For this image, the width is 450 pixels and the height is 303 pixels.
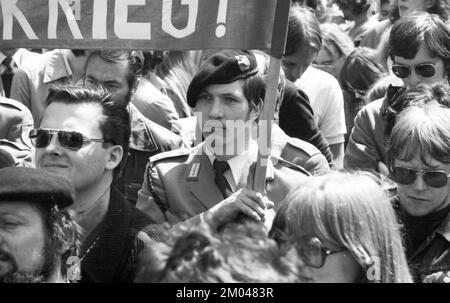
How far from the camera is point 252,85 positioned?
4910 millimetres

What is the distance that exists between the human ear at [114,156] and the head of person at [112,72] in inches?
37.9

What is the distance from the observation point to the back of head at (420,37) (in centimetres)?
542

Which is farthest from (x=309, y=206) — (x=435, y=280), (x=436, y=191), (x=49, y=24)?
(x=49, y=24)

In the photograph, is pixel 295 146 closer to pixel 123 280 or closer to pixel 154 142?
pixel 154 142

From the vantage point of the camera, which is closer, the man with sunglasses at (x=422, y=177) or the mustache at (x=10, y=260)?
the mustache at (x=10, y=260)

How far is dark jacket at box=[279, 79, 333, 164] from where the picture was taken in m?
Result: 6.02

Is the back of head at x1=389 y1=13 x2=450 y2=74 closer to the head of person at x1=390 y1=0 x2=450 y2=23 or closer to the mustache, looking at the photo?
Result: the head of person at x1=390 y1=0 x2=450 y2=23

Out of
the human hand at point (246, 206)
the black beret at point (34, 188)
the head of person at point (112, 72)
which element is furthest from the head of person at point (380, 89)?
the black beret at point (34, 188)

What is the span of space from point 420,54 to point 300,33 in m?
1.16

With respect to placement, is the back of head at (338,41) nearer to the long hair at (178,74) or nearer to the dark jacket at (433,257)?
the long hair at (178,74)

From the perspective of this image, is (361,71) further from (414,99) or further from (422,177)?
(422,177)

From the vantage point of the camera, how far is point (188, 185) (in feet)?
15.5

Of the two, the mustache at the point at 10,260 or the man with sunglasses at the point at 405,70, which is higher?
the man with sunglasses at the point at 405,70

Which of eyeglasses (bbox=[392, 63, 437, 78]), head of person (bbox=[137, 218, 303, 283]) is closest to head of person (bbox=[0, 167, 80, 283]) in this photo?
head of person (bbox=[137, 218, 303, 283])
